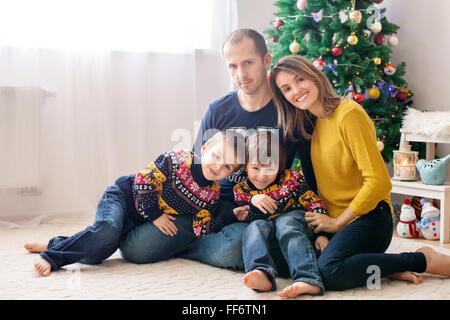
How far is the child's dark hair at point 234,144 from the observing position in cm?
172

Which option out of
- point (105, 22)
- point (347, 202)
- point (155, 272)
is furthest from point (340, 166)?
point (105, 22)

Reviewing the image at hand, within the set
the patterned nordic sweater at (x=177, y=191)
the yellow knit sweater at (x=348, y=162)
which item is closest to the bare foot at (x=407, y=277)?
the yellow knit sweater at (x=348, y=162)

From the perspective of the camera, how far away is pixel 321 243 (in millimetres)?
1670

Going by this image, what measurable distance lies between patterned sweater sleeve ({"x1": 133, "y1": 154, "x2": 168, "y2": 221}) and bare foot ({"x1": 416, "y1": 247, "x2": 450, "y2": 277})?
94 centimetres

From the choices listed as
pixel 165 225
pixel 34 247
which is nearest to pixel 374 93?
pixel 165 225

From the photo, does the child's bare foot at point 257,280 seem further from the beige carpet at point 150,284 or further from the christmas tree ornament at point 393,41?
the christmas tree ornament at point 393,41

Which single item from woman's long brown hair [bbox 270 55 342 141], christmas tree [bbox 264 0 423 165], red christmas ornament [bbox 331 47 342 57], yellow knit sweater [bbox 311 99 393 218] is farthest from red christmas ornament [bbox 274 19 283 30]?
yellow knit sweater [bbox 311 99 393 218]

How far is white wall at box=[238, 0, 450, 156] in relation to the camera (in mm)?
2820

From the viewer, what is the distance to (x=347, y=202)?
1.71m

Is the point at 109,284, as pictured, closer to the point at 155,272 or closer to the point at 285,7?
the point at 155,272

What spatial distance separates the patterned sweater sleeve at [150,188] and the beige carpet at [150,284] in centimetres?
20

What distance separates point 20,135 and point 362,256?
192cm

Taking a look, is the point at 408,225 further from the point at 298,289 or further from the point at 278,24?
the point at 278,24

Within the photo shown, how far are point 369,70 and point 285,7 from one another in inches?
24.0
